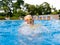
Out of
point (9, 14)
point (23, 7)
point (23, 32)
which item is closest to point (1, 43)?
point (23, 32)

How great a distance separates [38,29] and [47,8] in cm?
2851

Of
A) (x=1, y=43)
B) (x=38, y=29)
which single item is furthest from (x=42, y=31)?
(x=1, y=43)

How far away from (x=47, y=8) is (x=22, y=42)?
28.7 meters

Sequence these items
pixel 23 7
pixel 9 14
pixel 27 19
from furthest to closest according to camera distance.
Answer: pixel 23 7 < pixel 9 14 < pixel 27 19

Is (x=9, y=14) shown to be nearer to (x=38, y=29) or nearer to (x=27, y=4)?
(x=27, y=4)

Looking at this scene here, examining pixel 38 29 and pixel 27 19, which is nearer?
pixel 27 19

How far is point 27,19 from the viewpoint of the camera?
365 centimetres

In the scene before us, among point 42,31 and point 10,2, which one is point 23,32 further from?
point 10,2

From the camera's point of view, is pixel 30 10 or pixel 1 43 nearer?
pixel 1 43

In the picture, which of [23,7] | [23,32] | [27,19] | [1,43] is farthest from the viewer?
[23,7]

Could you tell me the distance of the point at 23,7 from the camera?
33750 mm

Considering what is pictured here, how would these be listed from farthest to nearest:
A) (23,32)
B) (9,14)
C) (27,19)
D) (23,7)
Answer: (23,7) → (9,14) → (23,32) → (27,19)

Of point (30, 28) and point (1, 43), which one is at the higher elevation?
point (30, 28)

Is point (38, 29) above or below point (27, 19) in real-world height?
below
